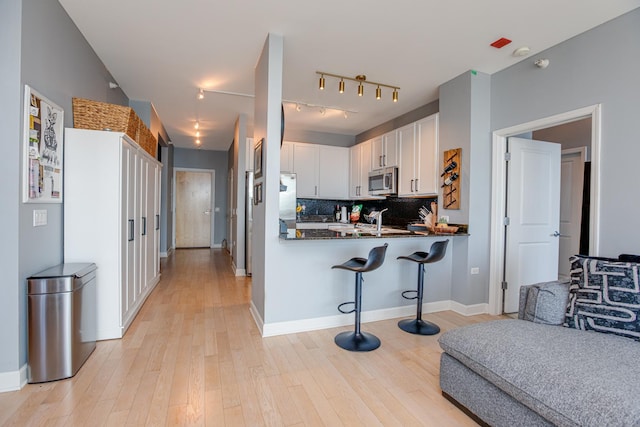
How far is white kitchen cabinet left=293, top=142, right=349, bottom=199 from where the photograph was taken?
5.83 m

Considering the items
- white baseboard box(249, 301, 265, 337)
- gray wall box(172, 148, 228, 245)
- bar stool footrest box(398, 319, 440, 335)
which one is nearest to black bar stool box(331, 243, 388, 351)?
bar stool footrest box(398, 319, 440, 335)

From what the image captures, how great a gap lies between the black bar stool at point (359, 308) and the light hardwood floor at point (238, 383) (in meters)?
0.09

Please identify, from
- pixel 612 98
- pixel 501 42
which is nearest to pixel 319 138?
pixel 501 42

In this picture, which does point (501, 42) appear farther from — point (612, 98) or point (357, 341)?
point (357, 341)

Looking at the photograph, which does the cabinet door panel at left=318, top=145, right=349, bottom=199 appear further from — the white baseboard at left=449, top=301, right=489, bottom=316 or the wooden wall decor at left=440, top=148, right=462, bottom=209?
the white baseboard at left=449, top=301, right=489, bottom=316

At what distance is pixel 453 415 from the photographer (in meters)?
1.79

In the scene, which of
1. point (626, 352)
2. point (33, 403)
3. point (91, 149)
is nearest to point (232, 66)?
point (91, 149)

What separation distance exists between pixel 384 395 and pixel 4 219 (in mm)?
2598

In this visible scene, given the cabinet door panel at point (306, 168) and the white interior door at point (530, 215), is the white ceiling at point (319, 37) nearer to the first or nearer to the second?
the white interior door at point (530, 215)

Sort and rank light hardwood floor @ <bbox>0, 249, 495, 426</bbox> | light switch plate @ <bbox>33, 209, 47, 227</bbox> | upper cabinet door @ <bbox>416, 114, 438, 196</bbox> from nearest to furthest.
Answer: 1. light hardwood floor @ <bbox>0, 249, 495, 426</bbox>
2. light switch plate @ <bbox>33, 209, 47, 227</bbox>
3. upper cabinet door @ <bbox>416, 114, 438, 196</bbox>

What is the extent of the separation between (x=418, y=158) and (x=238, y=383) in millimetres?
3499

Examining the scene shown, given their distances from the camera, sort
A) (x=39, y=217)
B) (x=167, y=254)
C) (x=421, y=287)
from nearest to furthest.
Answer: (x=39, y=217), (x=421, y=287), (x=167, y=254)

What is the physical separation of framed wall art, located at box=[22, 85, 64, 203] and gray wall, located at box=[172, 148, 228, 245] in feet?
19.8

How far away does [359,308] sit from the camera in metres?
2.70
